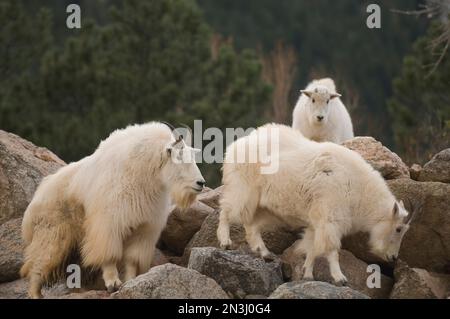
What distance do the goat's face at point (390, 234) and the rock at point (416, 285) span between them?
207 mm

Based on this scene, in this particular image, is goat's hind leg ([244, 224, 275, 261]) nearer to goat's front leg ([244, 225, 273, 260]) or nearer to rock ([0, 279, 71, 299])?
goat's front leg ([244, 225, 273, 260])

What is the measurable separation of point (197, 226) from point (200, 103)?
14029 millimetres

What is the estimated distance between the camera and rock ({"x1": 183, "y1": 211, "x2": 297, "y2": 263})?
11.5m

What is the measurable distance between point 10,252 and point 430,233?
15.1ft

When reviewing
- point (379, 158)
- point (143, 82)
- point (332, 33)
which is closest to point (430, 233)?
point (379, 158)

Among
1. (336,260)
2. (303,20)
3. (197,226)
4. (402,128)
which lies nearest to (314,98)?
(197,226)

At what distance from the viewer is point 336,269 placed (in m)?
10.3

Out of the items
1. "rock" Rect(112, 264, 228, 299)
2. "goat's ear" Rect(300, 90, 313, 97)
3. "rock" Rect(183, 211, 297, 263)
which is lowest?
"rock" Rect(112, 264, 228, 299)

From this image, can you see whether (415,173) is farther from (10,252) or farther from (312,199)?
(10,252)

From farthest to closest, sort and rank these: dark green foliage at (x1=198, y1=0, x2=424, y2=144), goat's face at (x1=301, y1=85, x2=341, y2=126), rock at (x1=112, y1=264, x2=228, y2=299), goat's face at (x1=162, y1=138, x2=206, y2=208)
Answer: dark green foliage at (x1=198, y1=0, x2=424, y2=144) → goat's face at (x1=301, y1=85, x2=341, y2=126) → goat's face at (x1=162, y1=138, x2=206, y2=208) → rock at (x1=112, y1=264, x2=228, y2=299)

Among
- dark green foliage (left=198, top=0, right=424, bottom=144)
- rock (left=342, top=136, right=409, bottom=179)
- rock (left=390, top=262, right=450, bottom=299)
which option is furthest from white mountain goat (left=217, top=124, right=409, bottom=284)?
dark green foliage (left=198, top=0, right=424, bottom=144)

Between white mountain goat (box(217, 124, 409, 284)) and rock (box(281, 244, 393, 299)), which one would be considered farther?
rock (box(281, 244, 393, 299))

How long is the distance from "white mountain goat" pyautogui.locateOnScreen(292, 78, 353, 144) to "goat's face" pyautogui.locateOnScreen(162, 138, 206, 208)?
3.48 metres

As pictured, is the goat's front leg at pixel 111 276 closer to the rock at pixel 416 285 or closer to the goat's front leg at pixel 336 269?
the goat's front leg at pixel 336 269
